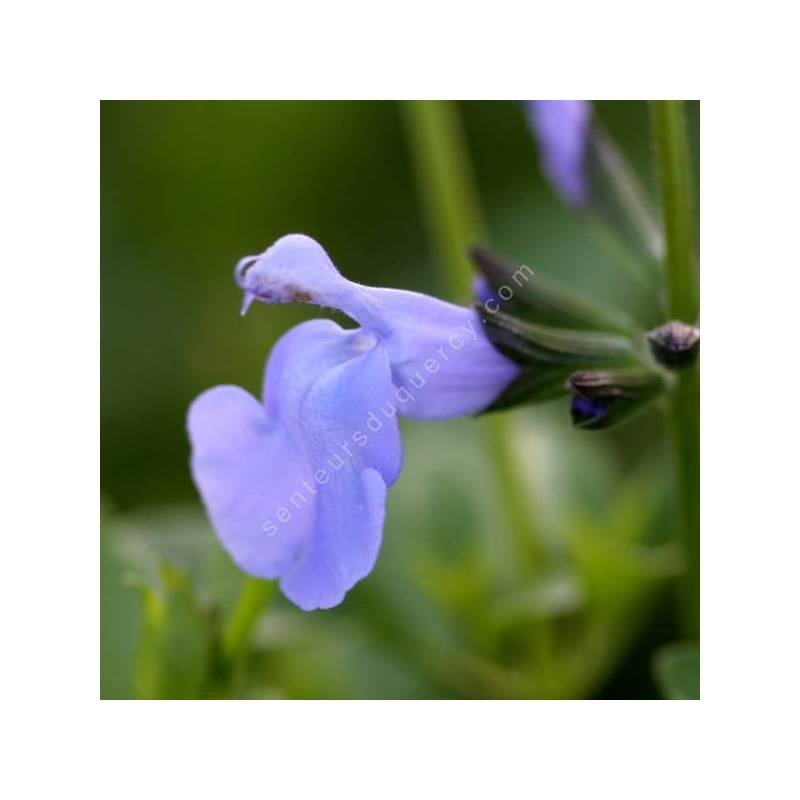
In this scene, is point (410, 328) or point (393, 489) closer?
point (410, 328)

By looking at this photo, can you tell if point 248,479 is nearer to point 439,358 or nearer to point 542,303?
point 439,358

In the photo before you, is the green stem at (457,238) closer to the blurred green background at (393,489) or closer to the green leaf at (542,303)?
the blurred green background at (393,489)

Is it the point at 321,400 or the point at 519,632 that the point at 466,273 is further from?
the point at 321,400

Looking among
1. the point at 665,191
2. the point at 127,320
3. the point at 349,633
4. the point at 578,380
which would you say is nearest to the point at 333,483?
the point at 578,380

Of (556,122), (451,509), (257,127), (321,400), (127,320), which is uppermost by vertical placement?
(257,127)

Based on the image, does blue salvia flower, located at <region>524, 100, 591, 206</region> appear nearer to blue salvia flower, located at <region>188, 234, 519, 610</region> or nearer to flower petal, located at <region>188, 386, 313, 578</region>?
blue salvia flower, located at <region>188, 234, 519, 610</region>

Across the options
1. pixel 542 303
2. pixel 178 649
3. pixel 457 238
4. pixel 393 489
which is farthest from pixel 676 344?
pixel 393 489
